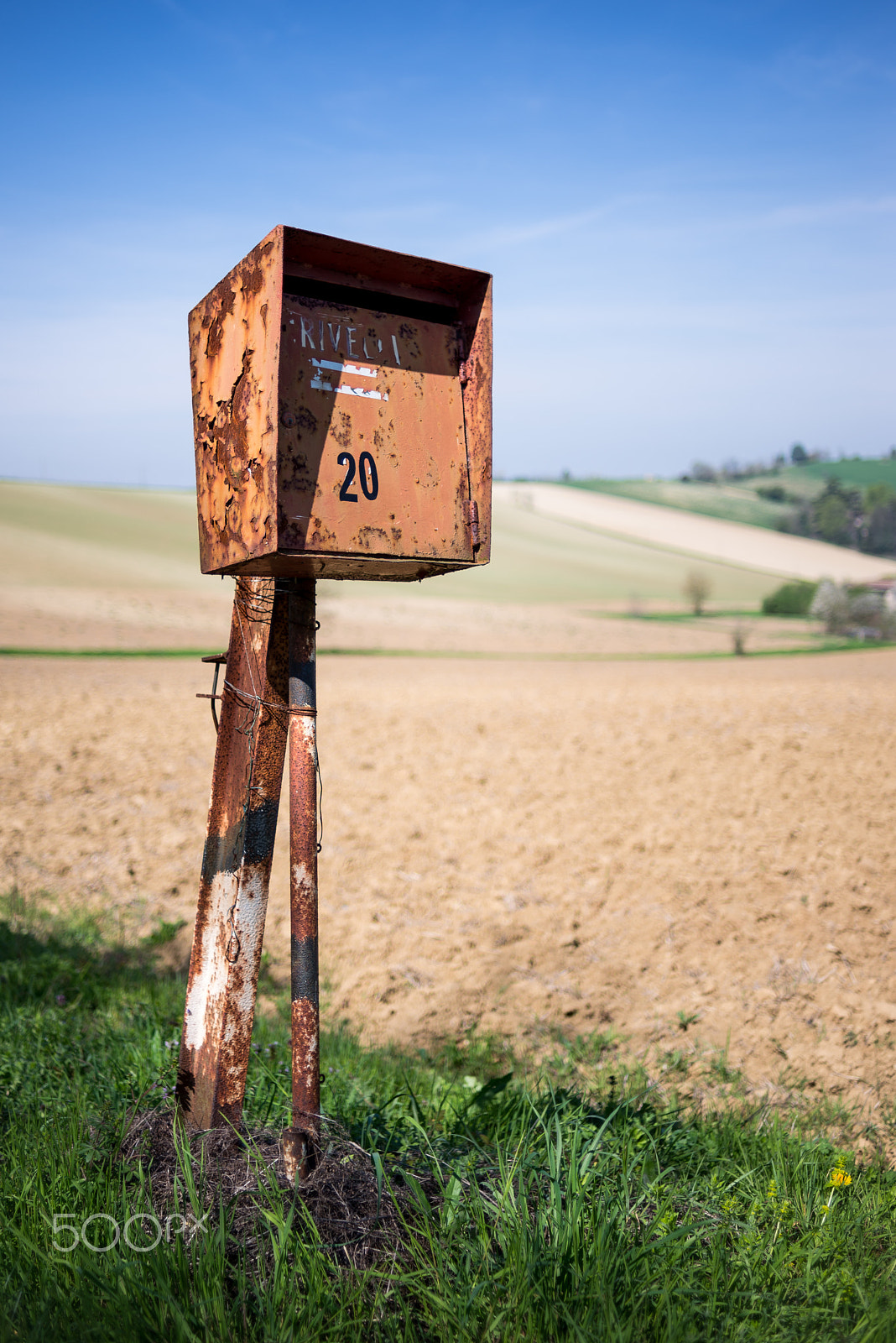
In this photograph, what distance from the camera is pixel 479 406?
2176mm

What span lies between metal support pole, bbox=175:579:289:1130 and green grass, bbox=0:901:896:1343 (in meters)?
0.26

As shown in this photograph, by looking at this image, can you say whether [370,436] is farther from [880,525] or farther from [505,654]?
[880,525]

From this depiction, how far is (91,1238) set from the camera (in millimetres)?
1924

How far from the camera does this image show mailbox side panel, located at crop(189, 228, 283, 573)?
1.86 m

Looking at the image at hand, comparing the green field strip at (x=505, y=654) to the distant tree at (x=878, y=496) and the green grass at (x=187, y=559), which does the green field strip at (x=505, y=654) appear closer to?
the green grass at (x=187, y=559)

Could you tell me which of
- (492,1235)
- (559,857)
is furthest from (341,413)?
(559,857)

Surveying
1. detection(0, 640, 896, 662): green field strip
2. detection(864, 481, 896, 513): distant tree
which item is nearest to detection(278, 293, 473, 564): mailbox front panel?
detection(0, 640, 896, 662): green field strip

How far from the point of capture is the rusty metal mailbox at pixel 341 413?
1.91 metres

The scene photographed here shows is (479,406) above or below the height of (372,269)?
below

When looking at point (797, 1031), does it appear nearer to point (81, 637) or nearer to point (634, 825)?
point (634, 825)

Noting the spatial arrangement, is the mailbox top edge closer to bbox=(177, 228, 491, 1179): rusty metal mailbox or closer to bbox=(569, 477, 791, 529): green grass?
bbox=(177, 228, 491, 1179): rusty metal mailbox

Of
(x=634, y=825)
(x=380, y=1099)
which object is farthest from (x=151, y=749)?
(x=380, y=1099)

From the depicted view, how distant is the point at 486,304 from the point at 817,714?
8197mm

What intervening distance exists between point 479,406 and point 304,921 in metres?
1.31
